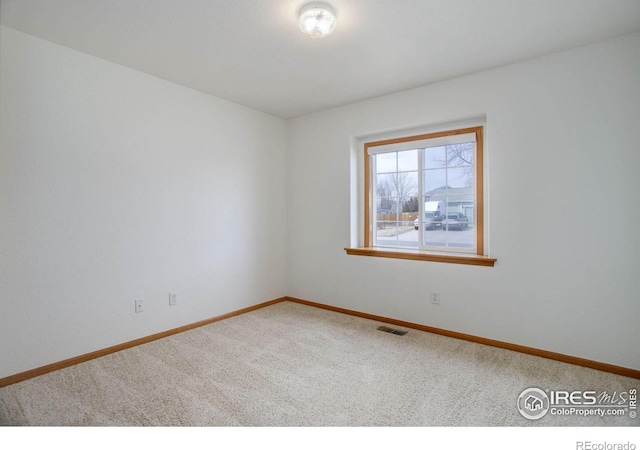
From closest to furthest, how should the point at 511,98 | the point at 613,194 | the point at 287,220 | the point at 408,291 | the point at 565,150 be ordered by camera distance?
the point at 613,194, the point at 565,150, the point at 511,98, the point at 408,291, the point at 287,220

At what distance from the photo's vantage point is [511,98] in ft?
9.08

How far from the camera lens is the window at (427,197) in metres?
3.16

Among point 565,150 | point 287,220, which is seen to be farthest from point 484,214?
point 287,220

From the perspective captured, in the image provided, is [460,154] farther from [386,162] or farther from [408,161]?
[386,162]

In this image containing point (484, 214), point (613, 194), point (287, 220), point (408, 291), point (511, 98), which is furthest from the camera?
point (287, 220)

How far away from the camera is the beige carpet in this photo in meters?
1.84

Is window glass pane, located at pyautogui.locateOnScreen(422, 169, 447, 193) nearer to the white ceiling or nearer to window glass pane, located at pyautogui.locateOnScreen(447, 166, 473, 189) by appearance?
window glass pane, located at pyautogui.locateOnScreen(447, 166, 473, 189)

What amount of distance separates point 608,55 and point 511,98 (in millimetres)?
646

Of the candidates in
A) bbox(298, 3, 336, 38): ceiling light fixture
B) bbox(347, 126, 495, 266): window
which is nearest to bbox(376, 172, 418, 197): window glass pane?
bbox(347, 126, 495, 266): window

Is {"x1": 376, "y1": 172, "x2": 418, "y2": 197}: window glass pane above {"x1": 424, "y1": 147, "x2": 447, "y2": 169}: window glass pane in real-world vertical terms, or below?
below

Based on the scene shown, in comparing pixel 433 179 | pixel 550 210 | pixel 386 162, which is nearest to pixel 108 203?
pixel 386 162

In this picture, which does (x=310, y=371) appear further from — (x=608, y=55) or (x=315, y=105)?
(x=608, y=55)

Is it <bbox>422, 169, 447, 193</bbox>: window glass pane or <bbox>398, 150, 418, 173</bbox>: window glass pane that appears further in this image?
<bbox>398, 150, 418, 173</bbox>: window glass pane

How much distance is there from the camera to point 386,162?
149 inches
